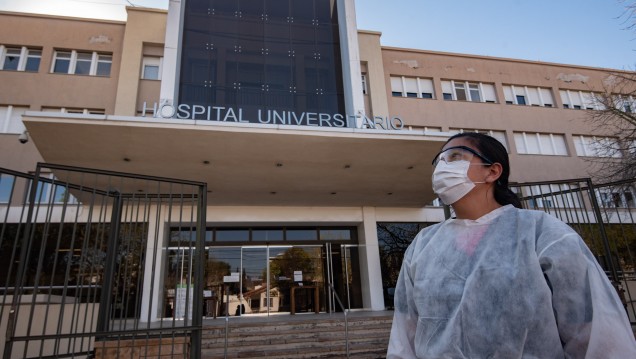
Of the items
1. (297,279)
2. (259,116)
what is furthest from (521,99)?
(259,116)

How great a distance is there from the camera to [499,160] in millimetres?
1944

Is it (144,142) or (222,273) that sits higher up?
(144,142)

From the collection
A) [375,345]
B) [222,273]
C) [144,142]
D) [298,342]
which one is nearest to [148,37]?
[144,142]

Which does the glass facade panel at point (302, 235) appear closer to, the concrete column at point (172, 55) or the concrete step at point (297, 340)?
the concrete step at point (297, 340)

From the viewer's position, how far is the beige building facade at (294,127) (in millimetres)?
9234

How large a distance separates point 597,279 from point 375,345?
350 inches

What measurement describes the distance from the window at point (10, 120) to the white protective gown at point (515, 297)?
17.3 meters

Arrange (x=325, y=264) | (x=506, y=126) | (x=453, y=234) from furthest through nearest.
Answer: (x=506, y=126) < (x=325, y=264) < (x=453, y=234)

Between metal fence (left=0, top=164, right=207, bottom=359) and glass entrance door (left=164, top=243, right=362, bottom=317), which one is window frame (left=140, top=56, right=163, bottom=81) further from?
glass entrance door (left=164, top=243, right=362, bottom=317)

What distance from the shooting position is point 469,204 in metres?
1.95

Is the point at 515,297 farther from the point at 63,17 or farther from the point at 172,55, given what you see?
the point at 63,17

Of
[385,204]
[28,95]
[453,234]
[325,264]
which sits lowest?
[453,234]

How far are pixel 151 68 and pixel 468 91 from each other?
14552 millimetres

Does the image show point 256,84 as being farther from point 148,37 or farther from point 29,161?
point 29,161
